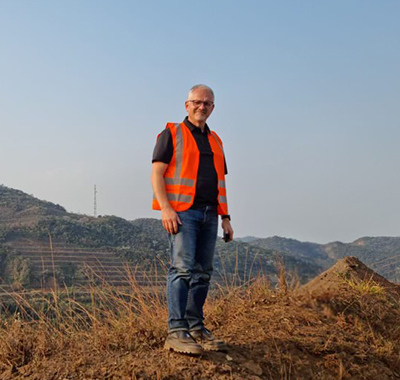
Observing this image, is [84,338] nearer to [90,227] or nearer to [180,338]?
[180,338]

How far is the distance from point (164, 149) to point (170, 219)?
53cm

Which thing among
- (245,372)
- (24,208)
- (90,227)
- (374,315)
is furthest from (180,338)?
(24,208)

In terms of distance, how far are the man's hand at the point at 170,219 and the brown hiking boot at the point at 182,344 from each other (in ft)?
2.37

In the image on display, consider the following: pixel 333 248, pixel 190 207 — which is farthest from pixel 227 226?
pixel 333 248

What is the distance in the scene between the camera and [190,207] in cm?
355

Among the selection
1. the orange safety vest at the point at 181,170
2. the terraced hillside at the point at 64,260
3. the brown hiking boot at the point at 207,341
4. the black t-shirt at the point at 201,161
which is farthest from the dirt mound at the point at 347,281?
the terraced hillside at the point at 64,260

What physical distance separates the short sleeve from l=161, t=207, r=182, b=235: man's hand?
14.6 inches

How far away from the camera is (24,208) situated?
54.3 m

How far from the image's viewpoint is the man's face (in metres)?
3.69

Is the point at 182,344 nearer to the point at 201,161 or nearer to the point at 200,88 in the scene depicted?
the point at 201,161

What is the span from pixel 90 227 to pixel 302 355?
4636 centimetres

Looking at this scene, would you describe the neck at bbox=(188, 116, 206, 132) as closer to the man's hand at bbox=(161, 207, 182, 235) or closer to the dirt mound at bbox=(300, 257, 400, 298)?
the man's hand at bbox=(161, 207, 182, 235)

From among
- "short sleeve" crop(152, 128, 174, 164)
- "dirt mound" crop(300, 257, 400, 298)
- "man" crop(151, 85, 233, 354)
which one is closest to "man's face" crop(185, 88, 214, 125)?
"man" crop(151, 85, 233, 354)

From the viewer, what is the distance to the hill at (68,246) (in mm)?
A: 35153
